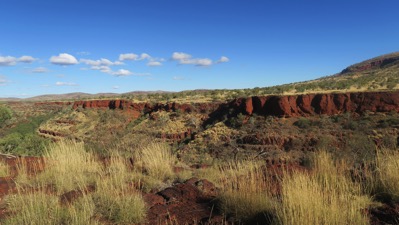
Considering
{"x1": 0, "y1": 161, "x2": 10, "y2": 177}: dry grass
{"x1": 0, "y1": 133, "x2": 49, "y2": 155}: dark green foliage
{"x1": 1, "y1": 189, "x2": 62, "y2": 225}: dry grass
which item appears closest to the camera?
{"x1": 1, "y1": 189, "x2": 62, "y2": 225}: dry grass

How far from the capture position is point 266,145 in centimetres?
2247

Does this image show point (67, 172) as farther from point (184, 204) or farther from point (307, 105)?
point (307, 105)

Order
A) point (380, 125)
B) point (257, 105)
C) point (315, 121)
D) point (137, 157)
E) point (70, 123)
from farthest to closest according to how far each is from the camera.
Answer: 1. point (70, 123)
2. point (257, 105)
3. point (315, 121)
4. point (380, 125)
5. point (137, 157)

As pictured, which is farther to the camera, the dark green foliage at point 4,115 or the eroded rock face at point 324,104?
the dark green foliage at point 4,115

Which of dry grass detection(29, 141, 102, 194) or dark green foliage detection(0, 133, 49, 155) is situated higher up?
dry grass detection(29, 141, 102, 194)

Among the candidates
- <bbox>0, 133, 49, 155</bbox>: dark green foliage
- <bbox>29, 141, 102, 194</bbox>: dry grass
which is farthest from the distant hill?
<bbox>29, 141, 102, 194</bbox>: dry grass

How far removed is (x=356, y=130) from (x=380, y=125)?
5.11 feet

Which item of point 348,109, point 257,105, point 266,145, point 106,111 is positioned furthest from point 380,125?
point 106,111

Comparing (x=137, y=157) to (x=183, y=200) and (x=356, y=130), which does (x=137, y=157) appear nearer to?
(x=183, y=200)

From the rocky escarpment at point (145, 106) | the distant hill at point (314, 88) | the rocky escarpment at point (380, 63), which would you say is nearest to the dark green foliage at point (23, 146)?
the rocky escarpment at point (145, 106)

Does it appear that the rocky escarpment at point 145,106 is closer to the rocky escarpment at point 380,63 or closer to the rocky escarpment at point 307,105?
the rocky escarpment at point 307,105

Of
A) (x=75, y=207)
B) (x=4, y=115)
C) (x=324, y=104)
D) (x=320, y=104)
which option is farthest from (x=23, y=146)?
(x=4, y=115)

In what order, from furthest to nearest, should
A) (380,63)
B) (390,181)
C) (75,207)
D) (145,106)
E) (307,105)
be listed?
(380,63), (145,106), (307,105), (390,181), (75,207)

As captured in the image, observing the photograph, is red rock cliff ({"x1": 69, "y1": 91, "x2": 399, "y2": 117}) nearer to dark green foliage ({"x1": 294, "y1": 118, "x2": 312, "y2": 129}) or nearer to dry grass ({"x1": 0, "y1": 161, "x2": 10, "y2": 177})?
dark green foliage ({"x1": 294, "y1": 118, "x2": 312, "y2": 129})
